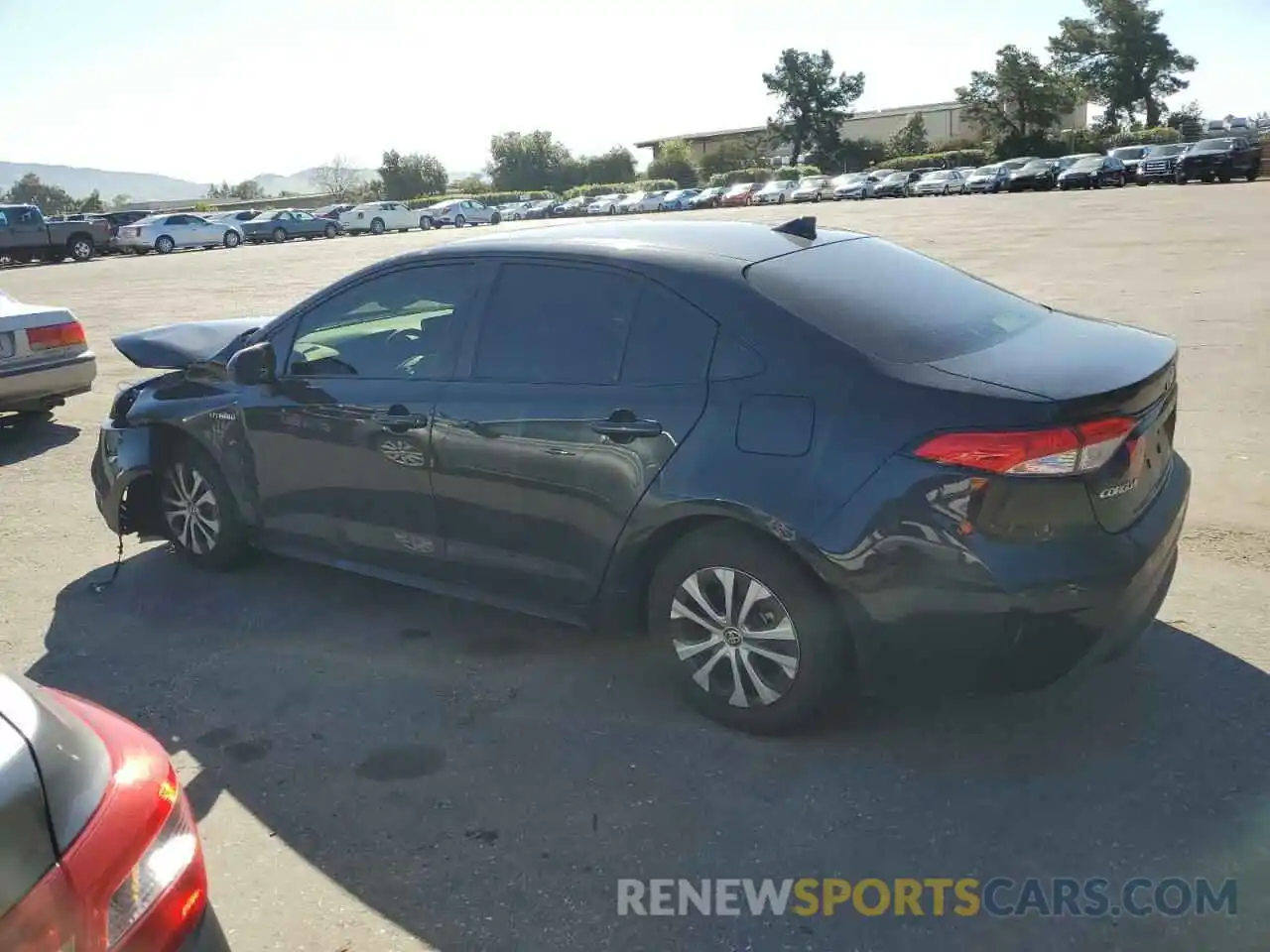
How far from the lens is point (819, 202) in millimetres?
56375

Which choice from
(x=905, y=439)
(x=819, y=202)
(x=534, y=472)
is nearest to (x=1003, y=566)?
(x=905, y=439)

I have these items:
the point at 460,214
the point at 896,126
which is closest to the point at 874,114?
the point at 896,126

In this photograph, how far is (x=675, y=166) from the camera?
8738cm

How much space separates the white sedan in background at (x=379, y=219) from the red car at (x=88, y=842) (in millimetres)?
51503

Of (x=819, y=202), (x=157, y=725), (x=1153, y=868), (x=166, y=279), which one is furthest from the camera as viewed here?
(x=819, y=202)

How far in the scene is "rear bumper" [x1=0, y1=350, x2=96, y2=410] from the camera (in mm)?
8453

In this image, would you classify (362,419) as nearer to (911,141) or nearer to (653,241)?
(653,241)

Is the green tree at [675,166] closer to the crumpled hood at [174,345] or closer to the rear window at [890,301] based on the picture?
the crumpled hood at [174,345]

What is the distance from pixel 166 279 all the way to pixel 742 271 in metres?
24.4

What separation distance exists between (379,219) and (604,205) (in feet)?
44.8

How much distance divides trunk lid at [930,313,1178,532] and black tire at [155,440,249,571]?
3541 mm

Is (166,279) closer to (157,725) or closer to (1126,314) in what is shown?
(1126,314)

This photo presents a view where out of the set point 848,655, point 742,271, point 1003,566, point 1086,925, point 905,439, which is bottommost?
point 1086,925

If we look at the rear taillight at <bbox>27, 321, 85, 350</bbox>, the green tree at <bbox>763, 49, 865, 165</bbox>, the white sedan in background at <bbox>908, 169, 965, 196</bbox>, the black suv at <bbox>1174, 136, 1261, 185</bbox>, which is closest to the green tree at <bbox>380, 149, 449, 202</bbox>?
the green tree at <bbox>763, 49, 865, 165</bbox>
